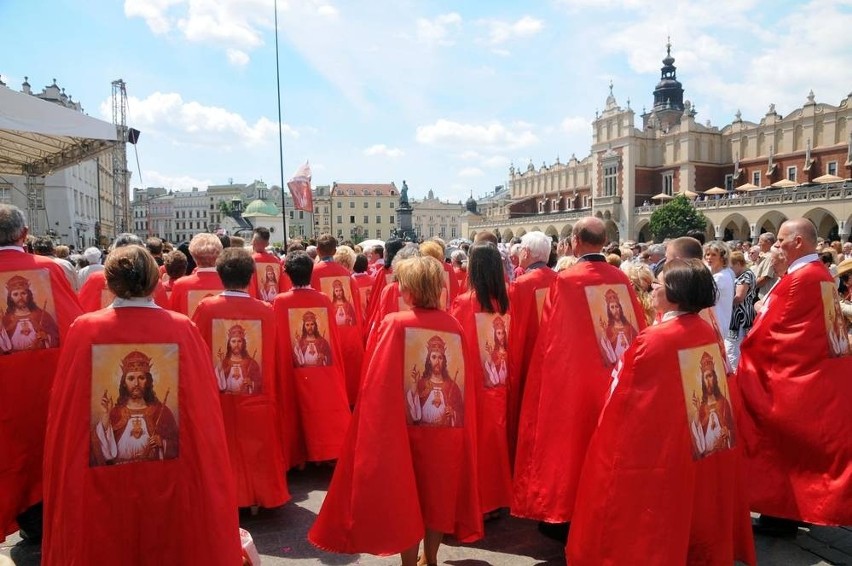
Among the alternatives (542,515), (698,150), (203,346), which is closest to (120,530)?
(203,346)

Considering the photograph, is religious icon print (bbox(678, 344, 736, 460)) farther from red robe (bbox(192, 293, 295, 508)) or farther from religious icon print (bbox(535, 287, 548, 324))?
red robe (bbox(192, 293, 295, 508))

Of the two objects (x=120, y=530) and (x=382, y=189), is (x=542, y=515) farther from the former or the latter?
(x=382, y=189)

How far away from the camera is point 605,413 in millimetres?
3453

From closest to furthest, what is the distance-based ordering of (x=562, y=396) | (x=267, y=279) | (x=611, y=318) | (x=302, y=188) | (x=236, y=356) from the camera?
(x=562, y=396) < (x=611, y=318) < (x=236, y=356) < (x=267, y=279) < (x=302, y=188)

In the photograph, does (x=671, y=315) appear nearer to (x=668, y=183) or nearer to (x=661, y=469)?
(x=661, y=469)

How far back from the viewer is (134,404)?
9.64 feet

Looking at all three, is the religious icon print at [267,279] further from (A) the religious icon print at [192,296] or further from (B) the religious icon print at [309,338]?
(B) the religious icon print at [309,338]

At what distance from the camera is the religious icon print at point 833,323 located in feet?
14.3

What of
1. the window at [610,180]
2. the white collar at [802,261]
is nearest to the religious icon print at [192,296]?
the white collar at [802,261]

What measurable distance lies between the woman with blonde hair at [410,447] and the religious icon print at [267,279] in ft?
17.2

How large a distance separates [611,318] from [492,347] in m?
0.93

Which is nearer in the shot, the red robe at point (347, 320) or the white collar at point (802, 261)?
the white collar at point (802, 261)

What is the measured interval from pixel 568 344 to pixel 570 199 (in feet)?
246

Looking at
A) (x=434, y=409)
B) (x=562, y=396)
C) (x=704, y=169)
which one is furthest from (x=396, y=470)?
(x=704, y=169)
